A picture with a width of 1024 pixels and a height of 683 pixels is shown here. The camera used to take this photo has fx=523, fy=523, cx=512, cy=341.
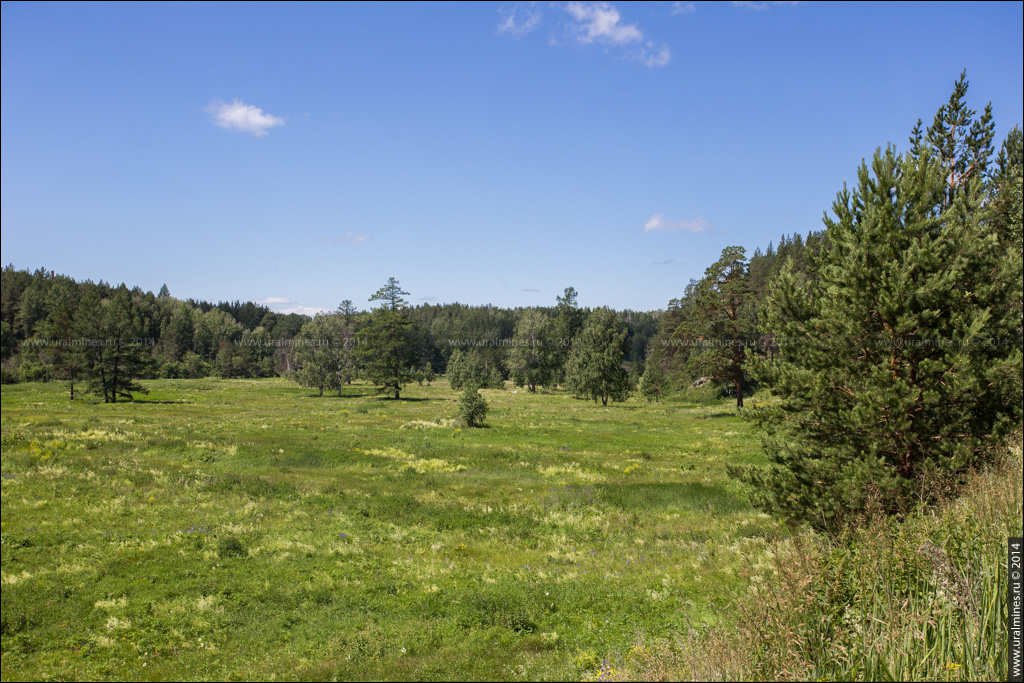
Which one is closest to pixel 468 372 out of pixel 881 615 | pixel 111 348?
pixel 111 348

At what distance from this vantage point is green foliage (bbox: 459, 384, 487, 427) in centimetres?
4019

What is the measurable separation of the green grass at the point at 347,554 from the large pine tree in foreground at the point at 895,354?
142 inches

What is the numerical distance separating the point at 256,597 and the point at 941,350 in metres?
16.2

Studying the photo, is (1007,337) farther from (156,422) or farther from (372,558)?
(156,422)

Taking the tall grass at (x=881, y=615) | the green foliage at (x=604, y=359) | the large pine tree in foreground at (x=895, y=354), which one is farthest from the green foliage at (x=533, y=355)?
the tall grass at (x=881, y=615)

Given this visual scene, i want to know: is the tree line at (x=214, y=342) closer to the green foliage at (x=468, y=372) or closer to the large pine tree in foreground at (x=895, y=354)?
the green foliage at (x=468, y=372)

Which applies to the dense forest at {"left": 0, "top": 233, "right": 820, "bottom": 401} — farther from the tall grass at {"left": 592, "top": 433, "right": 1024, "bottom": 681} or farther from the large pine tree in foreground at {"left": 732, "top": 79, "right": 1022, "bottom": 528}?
the tall grass at {"left": 592, "top": 433, "right": 1024, "bottom": 681}

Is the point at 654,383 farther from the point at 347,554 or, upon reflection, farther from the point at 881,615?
the point at 881,615

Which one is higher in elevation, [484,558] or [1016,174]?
[1016,174]

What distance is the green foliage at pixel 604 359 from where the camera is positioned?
61719mm

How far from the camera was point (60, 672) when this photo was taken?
8461 mm

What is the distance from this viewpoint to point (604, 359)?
61594 millimetres

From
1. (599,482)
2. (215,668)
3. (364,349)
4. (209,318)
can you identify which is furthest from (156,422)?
(209,318)

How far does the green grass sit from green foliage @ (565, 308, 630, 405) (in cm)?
3035
